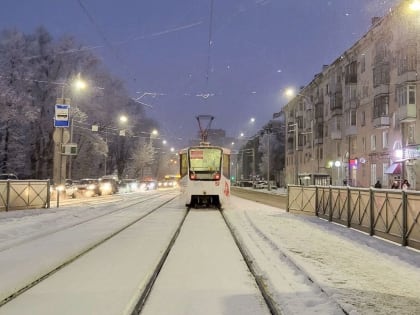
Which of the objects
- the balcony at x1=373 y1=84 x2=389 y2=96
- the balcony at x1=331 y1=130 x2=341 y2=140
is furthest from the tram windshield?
the balcony at x1=331 y1=130 x2=341 y2=140

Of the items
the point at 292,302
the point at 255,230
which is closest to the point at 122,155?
the point at 255,230

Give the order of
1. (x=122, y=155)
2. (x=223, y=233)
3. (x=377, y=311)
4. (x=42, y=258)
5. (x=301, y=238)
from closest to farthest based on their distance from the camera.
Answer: (x=377, y=311)
(x=42, y=258)
(x=301, y=238)
(x=223, y=233)
(x=122, y=155)

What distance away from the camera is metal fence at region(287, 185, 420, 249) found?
12.6 meters

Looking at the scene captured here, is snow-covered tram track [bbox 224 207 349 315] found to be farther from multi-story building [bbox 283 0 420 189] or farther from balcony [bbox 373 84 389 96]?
balcony [bbox 373 84 389 96]

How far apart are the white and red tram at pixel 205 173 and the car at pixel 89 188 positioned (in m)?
18.8

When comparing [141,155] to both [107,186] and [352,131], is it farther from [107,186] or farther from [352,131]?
[352,131]

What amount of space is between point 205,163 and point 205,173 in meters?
0.54

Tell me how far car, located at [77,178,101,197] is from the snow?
89.9 feet

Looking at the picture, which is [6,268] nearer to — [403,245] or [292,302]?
[292,302]

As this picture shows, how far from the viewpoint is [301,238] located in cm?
1492

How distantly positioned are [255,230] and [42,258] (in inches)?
304

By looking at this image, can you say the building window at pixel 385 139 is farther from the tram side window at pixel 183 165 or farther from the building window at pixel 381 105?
the tram side window at pixel 183 165

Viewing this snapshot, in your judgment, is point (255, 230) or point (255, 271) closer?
point (255, 271)

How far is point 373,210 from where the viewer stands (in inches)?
601
